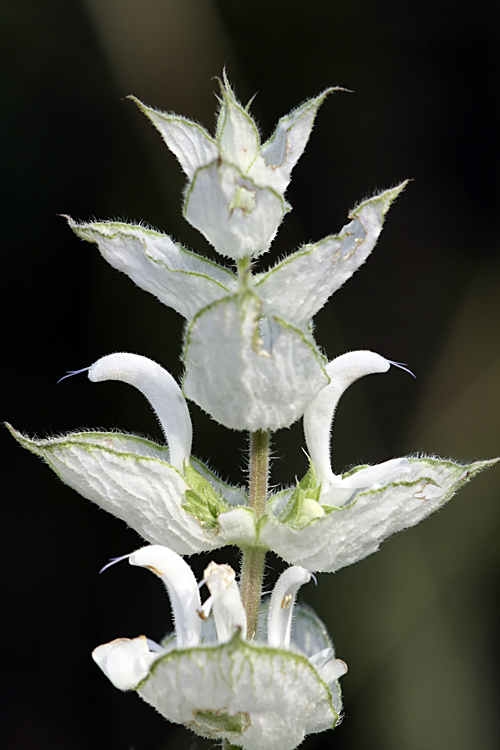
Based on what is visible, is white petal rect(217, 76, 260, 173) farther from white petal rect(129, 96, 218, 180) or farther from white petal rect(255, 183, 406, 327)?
white petal rect(255, 183, 406, 327)

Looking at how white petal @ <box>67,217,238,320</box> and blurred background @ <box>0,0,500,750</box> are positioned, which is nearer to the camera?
white petal @ <box>67,217,238,320</box>

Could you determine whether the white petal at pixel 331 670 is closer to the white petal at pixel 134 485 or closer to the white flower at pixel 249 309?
the white petal at pixel 134 485

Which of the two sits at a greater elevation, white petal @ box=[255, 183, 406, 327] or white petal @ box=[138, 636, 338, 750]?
white petal @ box=[255, 183, 406, 327]

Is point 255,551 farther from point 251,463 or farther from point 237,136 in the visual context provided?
point 237,136

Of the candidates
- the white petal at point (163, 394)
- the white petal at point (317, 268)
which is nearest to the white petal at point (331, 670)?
the white petal at point (163, 394)

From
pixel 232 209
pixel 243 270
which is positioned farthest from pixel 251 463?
pixel 232 209

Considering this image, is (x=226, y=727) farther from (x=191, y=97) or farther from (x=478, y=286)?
(x=191, y=97)

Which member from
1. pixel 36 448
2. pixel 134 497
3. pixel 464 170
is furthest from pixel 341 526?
pixel 464 170

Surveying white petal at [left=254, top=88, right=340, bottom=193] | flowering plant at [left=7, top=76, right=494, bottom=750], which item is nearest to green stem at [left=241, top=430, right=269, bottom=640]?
flowering plant at [left=7, top=76, right=494, bottom=750]
